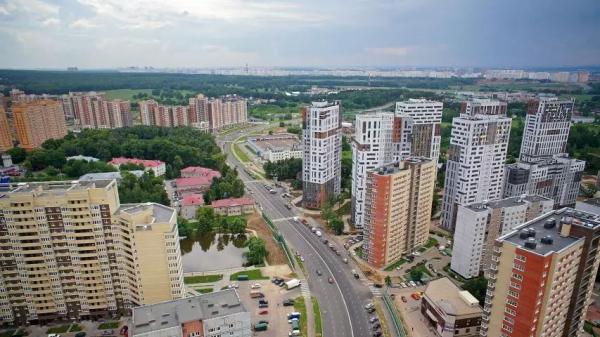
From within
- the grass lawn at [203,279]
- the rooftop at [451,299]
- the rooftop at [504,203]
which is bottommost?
the grass lawn at [203,279]

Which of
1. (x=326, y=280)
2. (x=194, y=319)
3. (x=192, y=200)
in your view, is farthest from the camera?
(x=192, y=200)

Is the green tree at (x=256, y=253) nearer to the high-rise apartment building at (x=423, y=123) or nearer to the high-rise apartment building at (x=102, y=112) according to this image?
the high-rise apartment building at (x=423, y=123)

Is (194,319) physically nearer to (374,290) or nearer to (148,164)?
(374,290)

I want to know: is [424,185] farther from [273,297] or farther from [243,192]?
[243,192]

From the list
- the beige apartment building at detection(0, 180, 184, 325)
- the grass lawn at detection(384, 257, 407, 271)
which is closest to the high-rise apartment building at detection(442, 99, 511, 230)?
the grass lawn at detection(384, 257, 407, 271)

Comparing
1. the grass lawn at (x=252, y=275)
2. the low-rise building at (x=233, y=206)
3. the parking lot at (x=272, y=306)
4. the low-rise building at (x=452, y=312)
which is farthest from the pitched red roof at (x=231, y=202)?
the low-rise building at (x=452, y=312)

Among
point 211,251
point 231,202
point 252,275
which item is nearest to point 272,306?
point 252,275

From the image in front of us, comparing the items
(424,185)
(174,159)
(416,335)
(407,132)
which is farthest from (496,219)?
(174,159)
